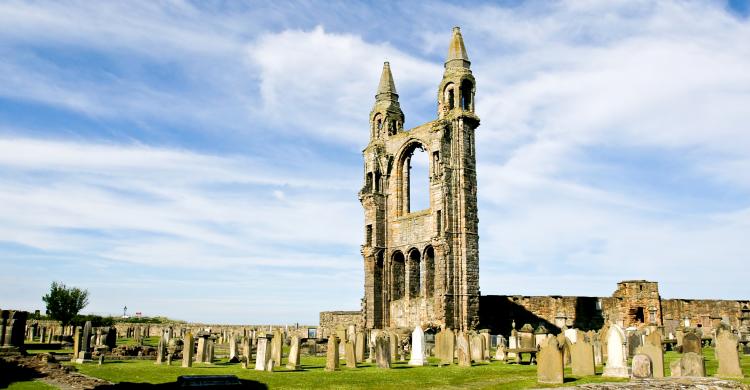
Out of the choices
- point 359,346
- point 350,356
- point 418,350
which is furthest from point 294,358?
point 418,350

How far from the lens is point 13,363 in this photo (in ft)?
58.7

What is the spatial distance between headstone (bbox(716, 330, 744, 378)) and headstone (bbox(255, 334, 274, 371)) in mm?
11109

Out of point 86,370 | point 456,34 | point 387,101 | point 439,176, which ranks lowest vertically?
point 86,370

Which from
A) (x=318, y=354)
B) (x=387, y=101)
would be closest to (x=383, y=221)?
(x=387, y=101)

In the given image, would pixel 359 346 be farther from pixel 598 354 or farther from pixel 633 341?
pixel 633 341

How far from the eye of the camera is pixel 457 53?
35156 mm

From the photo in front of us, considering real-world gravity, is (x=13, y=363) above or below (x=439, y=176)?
below

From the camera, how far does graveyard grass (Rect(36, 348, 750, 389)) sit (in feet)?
46.8

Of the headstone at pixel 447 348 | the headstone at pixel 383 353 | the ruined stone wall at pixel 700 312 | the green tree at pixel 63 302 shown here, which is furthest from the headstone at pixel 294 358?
the green tree at pixel 63 302

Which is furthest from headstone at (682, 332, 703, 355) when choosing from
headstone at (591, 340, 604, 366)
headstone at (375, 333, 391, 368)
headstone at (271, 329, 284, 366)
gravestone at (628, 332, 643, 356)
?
headstone at (271, 329, 284, 366)

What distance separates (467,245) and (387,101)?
10.8m

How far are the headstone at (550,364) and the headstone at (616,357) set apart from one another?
1.86m

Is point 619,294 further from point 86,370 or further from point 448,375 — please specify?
point 86,370

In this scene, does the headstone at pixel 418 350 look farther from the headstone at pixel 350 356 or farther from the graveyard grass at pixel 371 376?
the headstone at pixel 350 356
